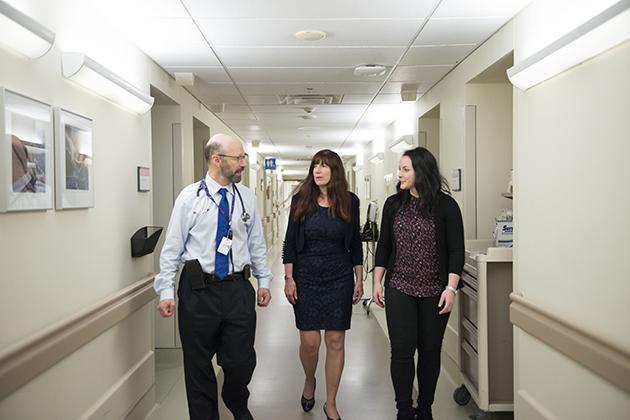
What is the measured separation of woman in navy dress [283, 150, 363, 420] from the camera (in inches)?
110

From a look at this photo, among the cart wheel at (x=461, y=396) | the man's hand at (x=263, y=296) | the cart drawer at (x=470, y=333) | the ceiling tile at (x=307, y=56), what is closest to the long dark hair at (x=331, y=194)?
the man's hand at (x=263, y=296)

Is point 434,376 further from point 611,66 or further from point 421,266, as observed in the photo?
point 611,66

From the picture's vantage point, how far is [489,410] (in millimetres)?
2779

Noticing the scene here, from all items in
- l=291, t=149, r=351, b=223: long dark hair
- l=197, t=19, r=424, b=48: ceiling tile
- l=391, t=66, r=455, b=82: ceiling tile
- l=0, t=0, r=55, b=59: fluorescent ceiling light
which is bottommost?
l=291, t=149, r=351, b=223: long dark hair

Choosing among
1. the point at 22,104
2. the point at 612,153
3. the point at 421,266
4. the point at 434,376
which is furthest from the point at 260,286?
the point at 612,153

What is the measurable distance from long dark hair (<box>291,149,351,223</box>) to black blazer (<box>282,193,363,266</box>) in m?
0.04

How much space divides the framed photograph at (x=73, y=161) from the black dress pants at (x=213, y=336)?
0.65 metres

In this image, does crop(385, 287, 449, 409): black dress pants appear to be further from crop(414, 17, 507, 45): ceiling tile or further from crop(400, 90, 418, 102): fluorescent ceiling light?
crop(400, 90, 418, 102): fluorescent ceiling light

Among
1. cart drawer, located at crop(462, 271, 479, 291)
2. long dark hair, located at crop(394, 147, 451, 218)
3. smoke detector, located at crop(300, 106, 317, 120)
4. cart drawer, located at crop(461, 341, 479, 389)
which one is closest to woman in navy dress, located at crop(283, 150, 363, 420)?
long dark hair, located at crop(394, 147, 451, 218)

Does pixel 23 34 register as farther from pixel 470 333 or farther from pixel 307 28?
pixel 470 333

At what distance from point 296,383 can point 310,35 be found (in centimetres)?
250

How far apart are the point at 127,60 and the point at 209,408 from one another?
218 centimetres

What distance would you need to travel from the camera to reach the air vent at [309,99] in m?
5.05

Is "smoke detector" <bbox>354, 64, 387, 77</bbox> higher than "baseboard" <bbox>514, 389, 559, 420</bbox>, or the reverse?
"smoke detector" <bbox>354, 64, 387, 77</bbox>
